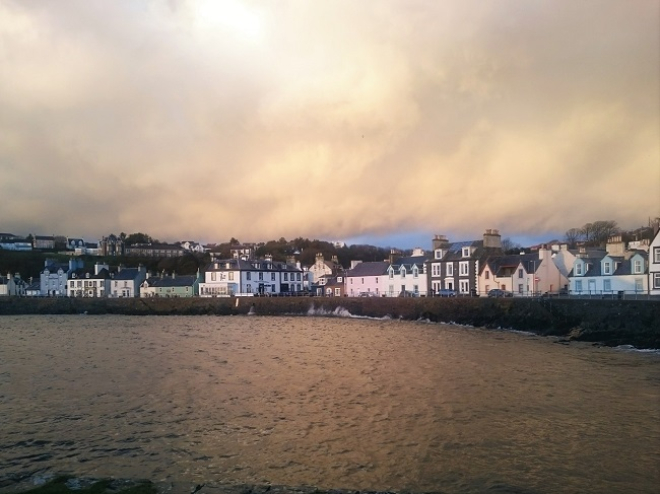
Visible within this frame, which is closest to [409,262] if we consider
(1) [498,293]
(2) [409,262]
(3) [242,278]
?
(2) [409,262]

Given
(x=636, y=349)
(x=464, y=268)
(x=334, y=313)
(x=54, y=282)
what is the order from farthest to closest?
(x=54, y=282) → (x=334, y=313) → (x=464, y=268) → (x=636, y=349)

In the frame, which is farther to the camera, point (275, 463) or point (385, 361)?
point (385, 361)

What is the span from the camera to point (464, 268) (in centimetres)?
6944

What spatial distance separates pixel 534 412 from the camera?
55.2 ft

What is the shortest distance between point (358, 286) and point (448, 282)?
16.5m

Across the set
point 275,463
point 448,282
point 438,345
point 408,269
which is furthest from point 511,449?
point 408,269

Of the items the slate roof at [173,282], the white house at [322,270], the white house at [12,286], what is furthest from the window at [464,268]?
the white house at [12,286]

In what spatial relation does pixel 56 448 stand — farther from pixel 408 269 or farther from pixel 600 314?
pixel 408 269

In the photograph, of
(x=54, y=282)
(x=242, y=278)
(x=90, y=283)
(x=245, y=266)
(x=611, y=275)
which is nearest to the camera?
(x=611, y=275)

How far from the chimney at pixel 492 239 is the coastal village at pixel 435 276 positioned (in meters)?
0.15

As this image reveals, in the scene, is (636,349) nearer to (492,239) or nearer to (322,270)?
(492,239)

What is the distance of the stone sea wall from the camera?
3722cm

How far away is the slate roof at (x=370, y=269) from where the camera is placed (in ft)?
263

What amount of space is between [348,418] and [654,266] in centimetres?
4064
